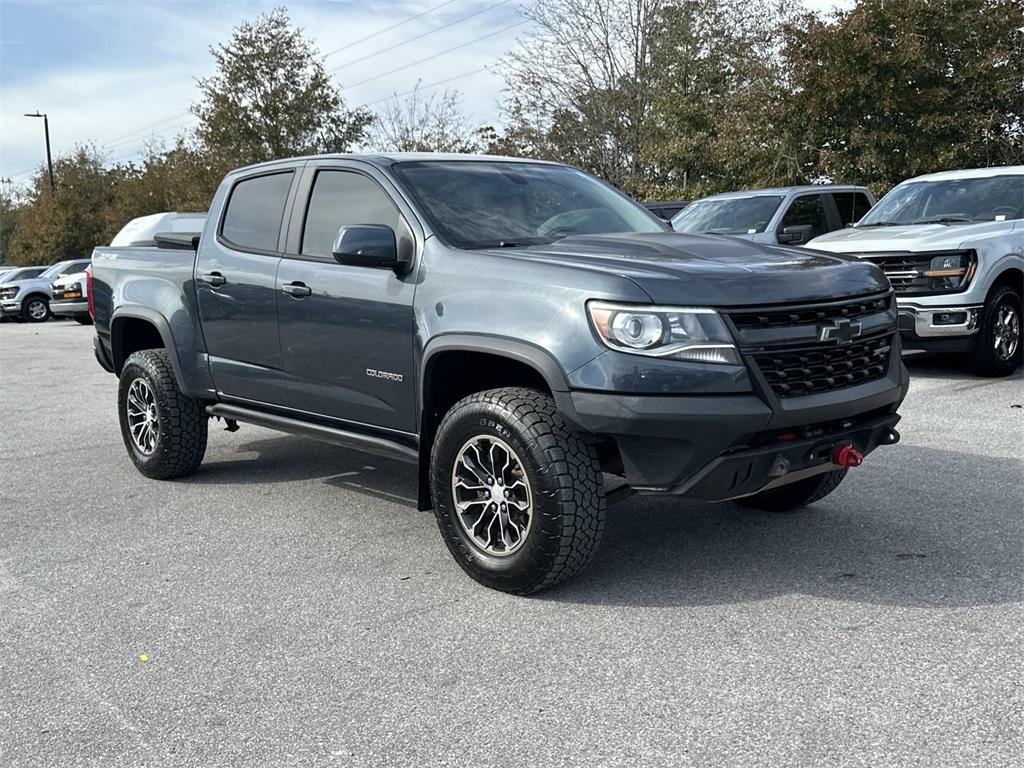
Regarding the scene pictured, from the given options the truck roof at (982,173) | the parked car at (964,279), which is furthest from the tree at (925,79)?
the parked car at (964,279)

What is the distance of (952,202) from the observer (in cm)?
1041

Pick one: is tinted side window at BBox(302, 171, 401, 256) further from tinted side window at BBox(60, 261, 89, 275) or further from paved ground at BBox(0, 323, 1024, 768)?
tinted side window at BBox(60, 261, 89, 275)

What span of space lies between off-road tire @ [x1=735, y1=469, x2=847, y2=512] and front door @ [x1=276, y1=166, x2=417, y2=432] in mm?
1871

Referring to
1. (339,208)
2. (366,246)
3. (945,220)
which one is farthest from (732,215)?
(366,246)

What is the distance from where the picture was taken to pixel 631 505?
18.6ft

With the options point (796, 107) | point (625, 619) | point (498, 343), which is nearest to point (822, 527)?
point (625, 619)

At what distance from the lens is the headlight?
3889 mm

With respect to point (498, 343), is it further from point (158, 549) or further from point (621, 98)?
point (621, 98)

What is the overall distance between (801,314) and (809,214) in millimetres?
8883

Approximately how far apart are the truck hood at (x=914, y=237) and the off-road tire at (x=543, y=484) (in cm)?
613

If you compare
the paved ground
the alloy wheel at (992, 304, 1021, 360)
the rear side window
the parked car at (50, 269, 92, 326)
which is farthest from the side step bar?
the parked car at (50, 269, 92, 326)

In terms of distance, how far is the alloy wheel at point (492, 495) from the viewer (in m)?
4.25

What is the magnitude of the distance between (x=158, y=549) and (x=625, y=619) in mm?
2466

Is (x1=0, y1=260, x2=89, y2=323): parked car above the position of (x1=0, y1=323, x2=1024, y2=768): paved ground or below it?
below
